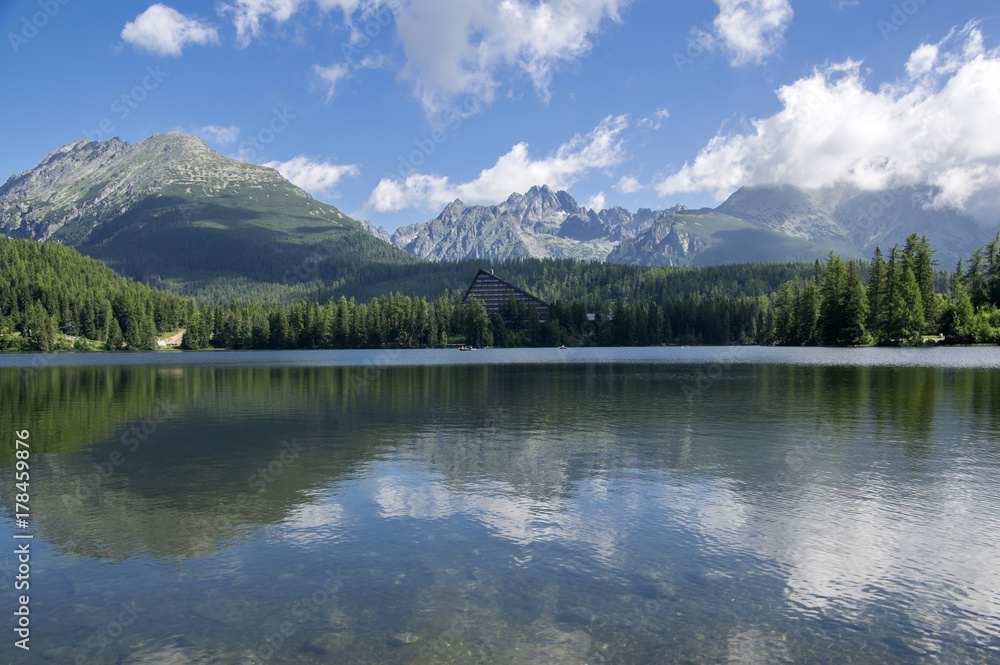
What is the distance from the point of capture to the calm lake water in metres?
13.8

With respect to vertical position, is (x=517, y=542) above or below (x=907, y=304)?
below

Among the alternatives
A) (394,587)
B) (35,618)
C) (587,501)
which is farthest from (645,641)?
(35,618)

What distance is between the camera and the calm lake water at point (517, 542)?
13.8 metres

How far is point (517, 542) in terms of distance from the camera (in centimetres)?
1995

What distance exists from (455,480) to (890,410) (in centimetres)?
3798

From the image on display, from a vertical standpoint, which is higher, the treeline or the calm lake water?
the treeline

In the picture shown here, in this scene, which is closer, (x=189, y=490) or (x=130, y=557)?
(x=130, y=557)

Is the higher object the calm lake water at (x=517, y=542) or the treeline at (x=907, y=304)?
the treeline at (x=907, y=304)

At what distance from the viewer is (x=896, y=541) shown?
760 inches

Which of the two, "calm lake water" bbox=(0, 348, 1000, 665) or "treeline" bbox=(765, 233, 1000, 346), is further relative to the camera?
"treeline" bbox=(765, 233, 1000, 346)

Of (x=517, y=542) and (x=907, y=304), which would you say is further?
A: (x=907, y=304)

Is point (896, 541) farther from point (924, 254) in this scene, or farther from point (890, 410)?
point (924, 254)

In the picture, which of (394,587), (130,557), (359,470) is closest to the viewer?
(394,587)

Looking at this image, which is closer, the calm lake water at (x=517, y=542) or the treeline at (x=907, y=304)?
the calm lake water at (x=517, y=542)
